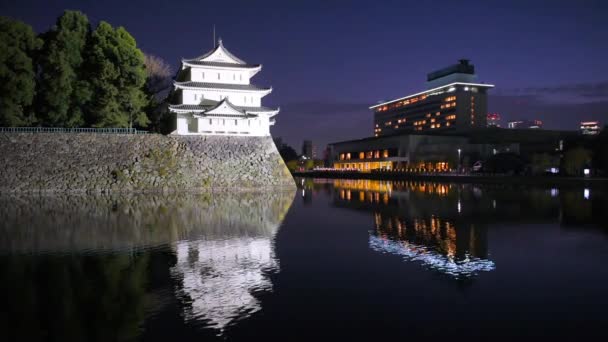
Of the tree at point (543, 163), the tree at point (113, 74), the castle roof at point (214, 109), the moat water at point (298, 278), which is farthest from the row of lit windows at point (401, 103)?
the moat water at point (298, 278)

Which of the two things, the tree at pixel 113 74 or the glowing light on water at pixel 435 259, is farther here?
the tree at pixel 113 74

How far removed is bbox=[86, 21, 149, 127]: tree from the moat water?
711 inches

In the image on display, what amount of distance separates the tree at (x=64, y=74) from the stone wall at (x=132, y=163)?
2.77 m

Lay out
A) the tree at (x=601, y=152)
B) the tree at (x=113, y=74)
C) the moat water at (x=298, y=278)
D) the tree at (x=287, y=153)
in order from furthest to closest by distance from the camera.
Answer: the tree at (x=287, y=153), the tree at (x=601, y=152), the tree at (x=113, y=74), the moat water at (x=298, y=278)

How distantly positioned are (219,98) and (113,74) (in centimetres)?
905

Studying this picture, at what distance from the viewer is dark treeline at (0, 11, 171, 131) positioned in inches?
1312

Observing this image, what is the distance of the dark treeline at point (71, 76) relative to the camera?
33.3 metres

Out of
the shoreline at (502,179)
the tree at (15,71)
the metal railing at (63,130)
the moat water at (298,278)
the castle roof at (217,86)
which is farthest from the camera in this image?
the shoreline at (502,179)

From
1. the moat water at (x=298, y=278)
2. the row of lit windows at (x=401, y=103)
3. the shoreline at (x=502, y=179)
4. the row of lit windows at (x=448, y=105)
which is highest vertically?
the row of lit windows at (x=401, y=103)

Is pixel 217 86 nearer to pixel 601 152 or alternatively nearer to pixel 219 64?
pixel 219 64

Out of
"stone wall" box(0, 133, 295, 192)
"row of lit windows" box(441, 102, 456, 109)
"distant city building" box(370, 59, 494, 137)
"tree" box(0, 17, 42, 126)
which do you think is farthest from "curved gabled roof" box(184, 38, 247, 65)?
"row of lit windows" box(441, 102, 456, 109)

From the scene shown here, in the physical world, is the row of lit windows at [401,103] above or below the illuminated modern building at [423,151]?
above

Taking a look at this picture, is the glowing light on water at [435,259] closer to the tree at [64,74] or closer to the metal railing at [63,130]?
the metal railing at [63,130]

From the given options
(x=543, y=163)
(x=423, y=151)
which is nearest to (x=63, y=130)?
(x=543, y=163)
